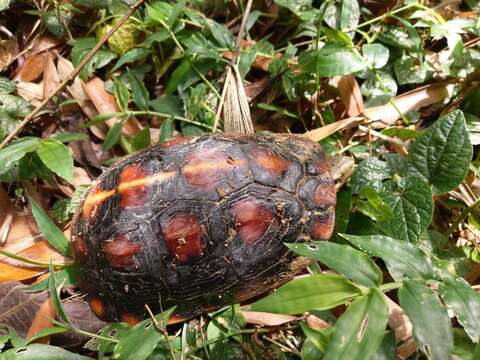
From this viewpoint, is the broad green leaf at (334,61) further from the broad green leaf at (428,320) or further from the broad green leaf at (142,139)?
the broad green leaf at (428,320)

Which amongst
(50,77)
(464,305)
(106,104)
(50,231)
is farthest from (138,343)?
(50,77)

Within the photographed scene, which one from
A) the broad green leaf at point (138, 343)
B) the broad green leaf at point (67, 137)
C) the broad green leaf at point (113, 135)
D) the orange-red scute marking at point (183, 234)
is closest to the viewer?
the broad green leaf at point (138, 343)

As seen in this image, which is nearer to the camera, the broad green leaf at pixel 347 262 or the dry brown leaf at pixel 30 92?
the broad green leaf at pixel 347 262

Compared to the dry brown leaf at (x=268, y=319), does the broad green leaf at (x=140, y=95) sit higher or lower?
higher

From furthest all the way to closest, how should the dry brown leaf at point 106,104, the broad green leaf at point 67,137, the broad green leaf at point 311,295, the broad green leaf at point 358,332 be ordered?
the dry brown leaf at point 106,104 < the broad green leaf at point 67,137 < the broad green leaf at point 311,295 < the broad green leaf at point 358,332

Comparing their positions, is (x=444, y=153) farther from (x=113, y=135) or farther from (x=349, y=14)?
(x=113, y=135)

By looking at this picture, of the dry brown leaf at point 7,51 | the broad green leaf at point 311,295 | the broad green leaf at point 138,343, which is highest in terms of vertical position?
the dry brown leaf at point 7,51

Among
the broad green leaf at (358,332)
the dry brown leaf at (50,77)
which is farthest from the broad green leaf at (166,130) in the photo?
the broad green leaf at (358,332)

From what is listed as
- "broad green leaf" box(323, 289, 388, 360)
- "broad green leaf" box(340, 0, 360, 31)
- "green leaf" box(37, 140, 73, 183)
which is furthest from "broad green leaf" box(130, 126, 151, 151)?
"broad green leaf" box(323, 289, 388, 360)
